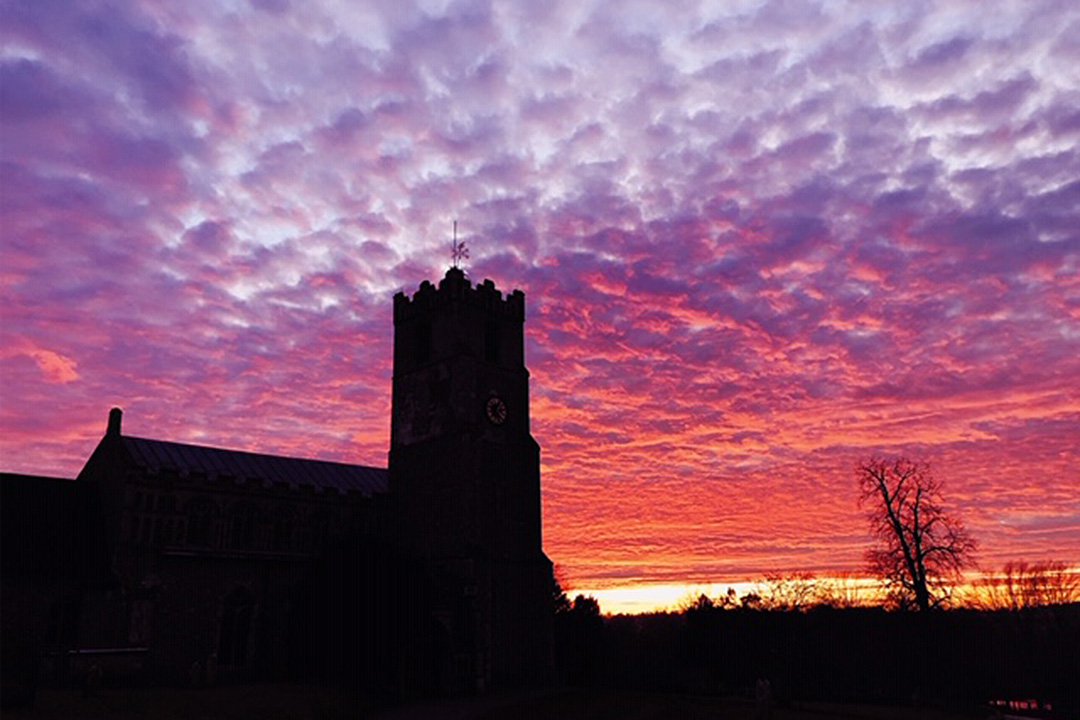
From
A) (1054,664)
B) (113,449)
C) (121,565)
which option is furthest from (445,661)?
(1054,664)

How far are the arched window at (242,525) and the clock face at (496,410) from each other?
51.0ft

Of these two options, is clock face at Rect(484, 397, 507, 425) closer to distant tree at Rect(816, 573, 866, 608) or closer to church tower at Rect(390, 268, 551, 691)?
church tower at Rect(390, 268, 551, 691)

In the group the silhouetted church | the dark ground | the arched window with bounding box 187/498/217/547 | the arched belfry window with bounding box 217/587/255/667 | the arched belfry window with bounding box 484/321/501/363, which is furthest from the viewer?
the arched belfry window with bounding box 484/321/501/363

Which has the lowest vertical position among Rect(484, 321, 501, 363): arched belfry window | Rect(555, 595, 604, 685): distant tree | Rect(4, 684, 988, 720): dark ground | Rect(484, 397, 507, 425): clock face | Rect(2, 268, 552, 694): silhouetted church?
Rect(4, 684, 988, 720): dark ground

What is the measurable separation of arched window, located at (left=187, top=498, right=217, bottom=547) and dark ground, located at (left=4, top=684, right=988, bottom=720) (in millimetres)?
8581

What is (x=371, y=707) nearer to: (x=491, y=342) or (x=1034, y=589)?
(x=491, y=342)

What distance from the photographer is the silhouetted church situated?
4178cm

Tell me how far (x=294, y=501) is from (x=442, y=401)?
11184 mm

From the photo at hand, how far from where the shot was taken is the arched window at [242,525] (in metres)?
48.0

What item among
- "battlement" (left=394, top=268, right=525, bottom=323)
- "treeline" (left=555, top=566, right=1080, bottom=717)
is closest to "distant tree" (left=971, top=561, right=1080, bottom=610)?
"treeline" (left=555, top=566, right=1080, bottom=717)

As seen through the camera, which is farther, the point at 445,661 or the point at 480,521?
the point at 480,521

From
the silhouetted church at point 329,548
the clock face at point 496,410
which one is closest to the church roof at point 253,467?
the silhouetted church at point 329,548

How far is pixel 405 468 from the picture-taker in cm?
5547

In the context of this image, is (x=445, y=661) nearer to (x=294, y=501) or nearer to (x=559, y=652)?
(x=294, y=501)
